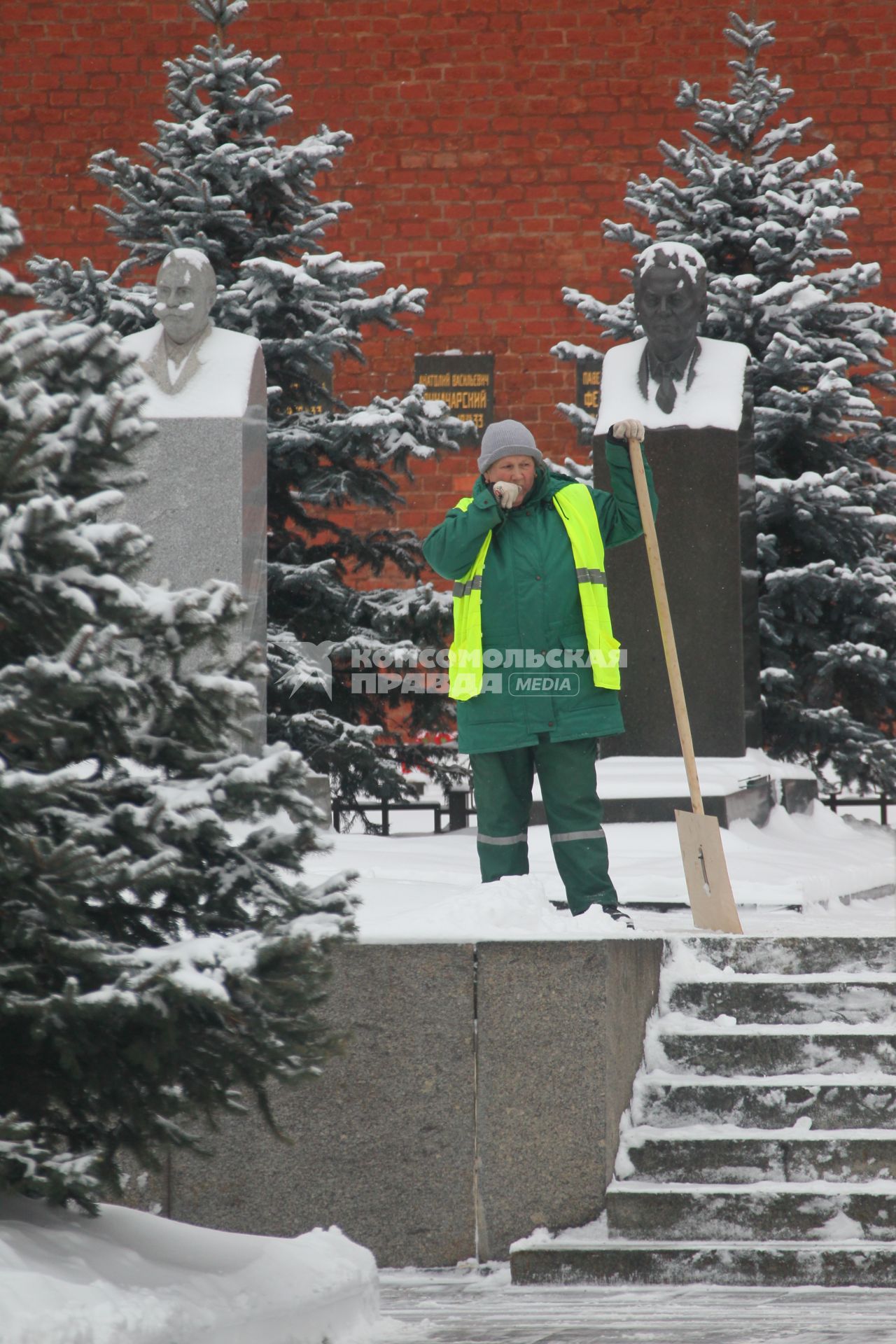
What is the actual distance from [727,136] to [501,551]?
7547 millimetres

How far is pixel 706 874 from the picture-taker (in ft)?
16.7

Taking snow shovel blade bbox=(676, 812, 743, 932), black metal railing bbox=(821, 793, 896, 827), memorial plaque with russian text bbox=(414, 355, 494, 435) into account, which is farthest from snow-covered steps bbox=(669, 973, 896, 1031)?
memorial plaque with russian text bbox=(414, 355, 494, 435)

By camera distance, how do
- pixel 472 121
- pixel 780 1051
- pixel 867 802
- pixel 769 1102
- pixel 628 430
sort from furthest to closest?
1. pixel 472 121
2. pixel 867 802
3. pixel 628 430
4. pixel 780 1051
5. pixel 769 1102

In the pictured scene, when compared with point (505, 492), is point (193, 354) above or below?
above

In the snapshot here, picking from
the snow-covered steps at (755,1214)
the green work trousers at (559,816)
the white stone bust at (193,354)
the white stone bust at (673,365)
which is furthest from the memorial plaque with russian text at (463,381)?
the snow-covered steps at (755,1214)

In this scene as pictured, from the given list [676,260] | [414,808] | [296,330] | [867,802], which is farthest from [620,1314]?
[867,802]

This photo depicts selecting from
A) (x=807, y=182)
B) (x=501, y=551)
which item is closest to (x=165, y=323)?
(x=501, y=551)

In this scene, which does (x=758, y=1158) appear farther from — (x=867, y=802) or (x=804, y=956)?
(x=867, y=802)

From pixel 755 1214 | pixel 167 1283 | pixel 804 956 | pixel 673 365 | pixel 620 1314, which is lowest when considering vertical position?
pixel 620 1314

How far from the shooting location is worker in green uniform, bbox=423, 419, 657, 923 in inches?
185

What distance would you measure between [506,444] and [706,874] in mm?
1406

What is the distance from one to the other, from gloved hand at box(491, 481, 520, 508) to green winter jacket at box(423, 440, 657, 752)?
27mm

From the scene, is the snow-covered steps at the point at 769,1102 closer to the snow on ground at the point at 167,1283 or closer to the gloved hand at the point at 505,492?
the snow on ground at the point at 167,1283

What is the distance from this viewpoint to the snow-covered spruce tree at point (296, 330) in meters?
9.45
